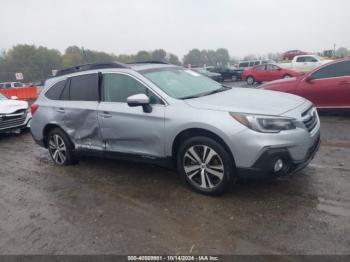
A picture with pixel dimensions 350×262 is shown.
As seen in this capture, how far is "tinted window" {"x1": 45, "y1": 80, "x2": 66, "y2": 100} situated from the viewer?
5477 mm

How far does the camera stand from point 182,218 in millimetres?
3479

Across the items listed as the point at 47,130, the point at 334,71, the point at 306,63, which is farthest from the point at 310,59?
the point at 47,130

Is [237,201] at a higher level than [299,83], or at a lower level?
lower

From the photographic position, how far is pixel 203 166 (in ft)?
12.6

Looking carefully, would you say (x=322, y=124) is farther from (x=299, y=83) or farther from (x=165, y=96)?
(x=165, y=96)

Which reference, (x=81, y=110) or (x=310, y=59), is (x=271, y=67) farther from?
(x=81, y=110)

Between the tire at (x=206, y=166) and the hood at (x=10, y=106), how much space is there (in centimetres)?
670

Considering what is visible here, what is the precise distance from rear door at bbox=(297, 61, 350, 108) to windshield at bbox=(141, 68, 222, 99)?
393 cm

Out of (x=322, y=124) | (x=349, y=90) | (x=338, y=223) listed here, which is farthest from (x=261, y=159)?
(x=349, y=90)

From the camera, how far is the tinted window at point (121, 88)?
427cm

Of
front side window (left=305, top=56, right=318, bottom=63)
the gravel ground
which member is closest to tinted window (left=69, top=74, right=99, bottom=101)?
the gravel ground

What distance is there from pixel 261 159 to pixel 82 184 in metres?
2.77

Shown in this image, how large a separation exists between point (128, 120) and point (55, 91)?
2026 millimetres

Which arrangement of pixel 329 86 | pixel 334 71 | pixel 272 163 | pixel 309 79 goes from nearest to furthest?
pixel 272 163 < pixel 329 86 < pixel 334 71 < pixel 309 79
